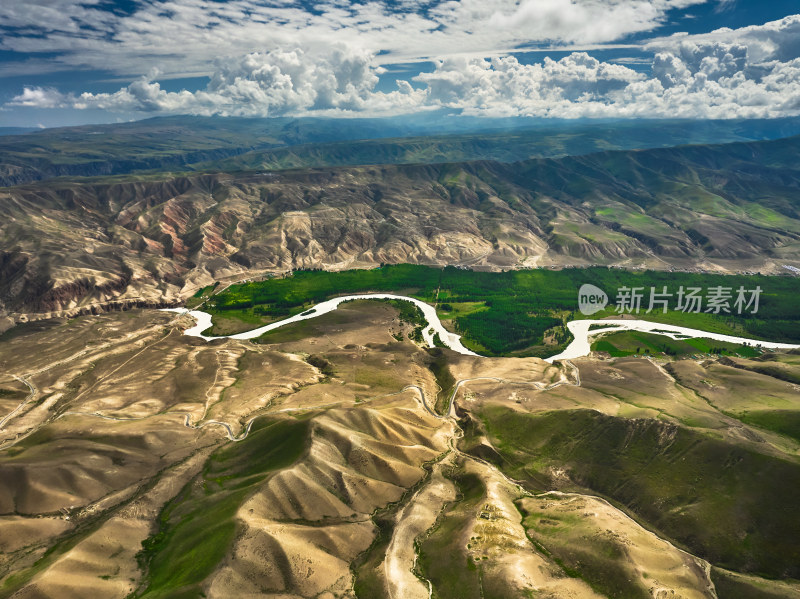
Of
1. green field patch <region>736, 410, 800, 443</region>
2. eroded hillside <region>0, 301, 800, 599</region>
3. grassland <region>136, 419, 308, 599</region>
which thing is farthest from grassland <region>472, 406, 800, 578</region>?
grassland <region>136, 419, 308, 599</region>

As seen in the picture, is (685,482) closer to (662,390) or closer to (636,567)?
(636,567)

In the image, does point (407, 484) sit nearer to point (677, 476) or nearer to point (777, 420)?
point (677, 476)

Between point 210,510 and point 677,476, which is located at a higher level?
point 677,476

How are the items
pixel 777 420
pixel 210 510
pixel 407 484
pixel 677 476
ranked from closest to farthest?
pixel 210 510 → pixel 677 476 → pixel 407 484 → pixel 777 420

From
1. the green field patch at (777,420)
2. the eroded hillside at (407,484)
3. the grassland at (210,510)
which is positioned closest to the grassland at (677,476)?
the eroded hillside at (407,484)

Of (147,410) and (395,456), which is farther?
(147,410)

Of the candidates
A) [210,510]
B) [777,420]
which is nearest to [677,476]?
[777,420]

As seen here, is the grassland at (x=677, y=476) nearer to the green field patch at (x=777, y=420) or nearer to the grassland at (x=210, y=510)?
the green field patch at (x=777, y=420)

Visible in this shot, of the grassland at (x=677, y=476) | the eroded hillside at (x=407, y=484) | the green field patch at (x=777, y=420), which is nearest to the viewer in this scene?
the eroded hillside at (x=407, y=484)

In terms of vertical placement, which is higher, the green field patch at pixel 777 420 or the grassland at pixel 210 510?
the green field patch at pixel 777 420

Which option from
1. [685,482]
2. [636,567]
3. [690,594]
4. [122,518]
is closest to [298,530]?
[122,518]

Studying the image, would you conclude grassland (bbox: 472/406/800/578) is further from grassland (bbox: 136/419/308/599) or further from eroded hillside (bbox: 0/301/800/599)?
grassland (bbox: 136/419/308/599)
